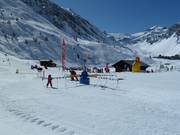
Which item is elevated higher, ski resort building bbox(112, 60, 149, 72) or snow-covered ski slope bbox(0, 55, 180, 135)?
ski resort building bbox(112, 60, 149, 72)

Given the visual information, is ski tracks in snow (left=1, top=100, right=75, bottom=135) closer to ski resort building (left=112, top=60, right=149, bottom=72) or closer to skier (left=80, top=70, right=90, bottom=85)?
skier (left=80, top=70, right=90, bottom=85)

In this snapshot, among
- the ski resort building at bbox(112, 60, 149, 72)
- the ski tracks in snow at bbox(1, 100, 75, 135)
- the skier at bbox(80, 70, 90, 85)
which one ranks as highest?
the ski resort building at bbox(112, 60, 149, 72)

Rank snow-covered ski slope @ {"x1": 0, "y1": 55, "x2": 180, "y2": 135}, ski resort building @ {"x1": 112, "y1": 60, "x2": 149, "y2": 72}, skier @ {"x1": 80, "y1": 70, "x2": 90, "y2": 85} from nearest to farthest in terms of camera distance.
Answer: snow-covered ski slope @ {"x1": 0, "y1": 55, "x2": 180, "y2": 135}
skier @ {"x1": 80, "y1": 70, "x2": 90, "y2": 85}
ski resort building @ {"x1": 112, "y1": 60, "x2": 149, "y2": 72}

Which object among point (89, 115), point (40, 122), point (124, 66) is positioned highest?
point (124, 66)

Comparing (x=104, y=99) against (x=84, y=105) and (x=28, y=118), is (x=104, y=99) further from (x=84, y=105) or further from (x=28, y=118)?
(x=28, y=118)

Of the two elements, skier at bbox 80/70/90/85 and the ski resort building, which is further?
the ski resort building

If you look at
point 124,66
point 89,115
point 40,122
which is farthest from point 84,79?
point 124,66

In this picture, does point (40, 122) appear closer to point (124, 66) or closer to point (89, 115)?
point (89, 115)

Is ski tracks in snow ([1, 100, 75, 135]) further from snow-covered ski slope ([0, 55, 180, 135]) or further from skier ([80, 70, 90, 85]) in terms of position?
skier ([80, 70, 90, 85])

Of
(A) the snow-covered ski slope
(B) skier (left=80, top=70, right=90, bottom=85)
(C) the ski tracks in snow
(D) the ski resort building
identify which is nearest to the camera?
(C) the ski tracks in snow

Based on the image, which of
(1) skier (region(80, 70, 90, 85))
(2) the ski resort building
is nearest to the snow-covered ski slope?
(1) skier (region(80, 70, 90, 85))

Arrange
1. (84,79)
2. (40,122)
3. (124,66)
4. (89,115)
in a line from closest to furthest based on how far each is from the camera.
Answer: (40,122) → (89,115) → (84,79) → (124,66)

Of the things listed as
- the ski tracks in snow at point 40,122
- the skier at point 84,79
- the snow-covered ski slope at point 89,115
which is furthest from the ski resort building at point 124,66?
the ski tracks in snow at point 40,122

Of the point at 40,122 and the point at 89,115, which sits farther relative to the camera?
the point at 89,115
